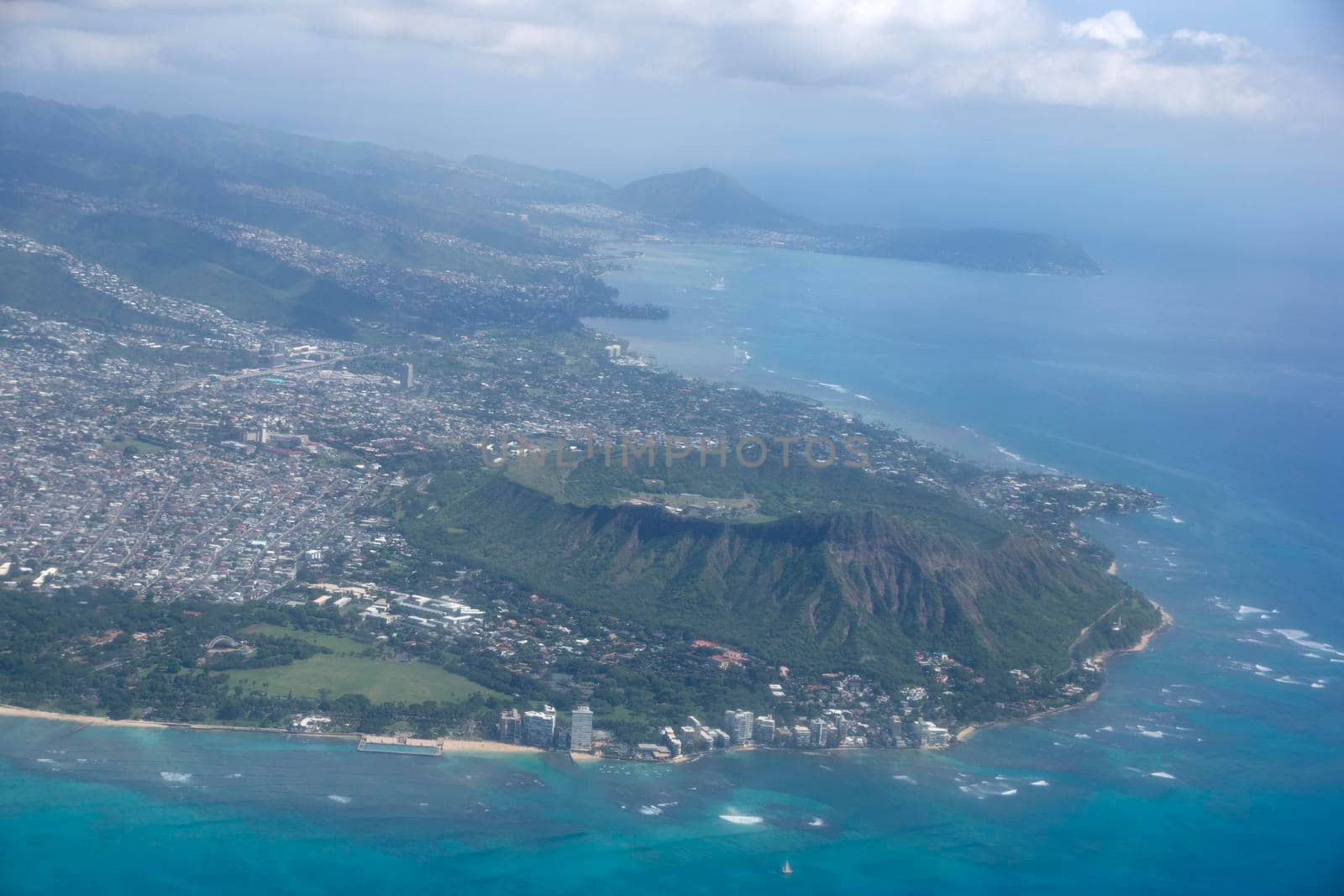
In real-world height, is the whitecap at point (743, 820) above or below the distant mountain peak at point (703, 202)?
below

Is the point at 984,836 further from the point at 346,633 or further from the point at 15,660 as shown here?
the point at 15,660

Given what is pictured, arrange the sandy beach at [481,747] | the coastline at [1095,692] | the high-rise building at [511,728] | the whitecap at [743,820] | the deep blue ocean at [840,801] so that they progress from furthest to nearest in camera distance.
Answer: the coastline at [1095,692], the high-rise building at [511,728], the sandy beach at [481,747], the whitecap at [743,820], the deep blue ocean at [840,801]

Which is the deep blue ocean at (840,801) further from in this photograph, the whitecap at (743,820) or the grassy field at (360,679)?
the grassy field at (360,679)

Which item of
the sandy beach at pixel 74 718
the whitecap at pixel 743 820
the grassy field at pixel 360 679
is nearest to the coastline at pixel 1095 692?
the whitecap at pixel 743 820

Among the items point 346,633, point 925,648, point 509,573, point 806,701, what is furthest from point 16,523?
point 925,648

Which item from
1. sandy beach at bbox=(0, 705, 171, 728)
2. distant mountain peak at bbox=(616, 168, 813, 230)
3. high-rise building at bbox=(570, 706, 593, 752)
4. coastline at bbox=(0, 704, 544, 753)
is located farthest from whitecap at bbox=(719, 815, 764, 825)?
distant mountain peak at bbox=(616, 168, 813, 230)

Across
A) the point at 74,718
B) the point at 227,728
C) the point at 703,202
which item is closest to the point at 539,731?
the point at 227,728
